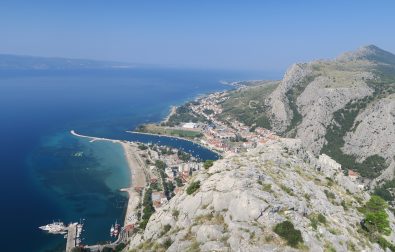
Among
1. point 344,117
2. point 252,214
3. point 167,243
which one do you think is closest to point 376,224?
point 252,214

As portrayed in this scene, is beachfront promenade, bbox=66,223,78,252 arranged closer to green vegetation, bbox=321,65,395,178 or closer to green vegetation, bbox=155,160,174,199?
green vegetation, bbox=155,160,174,199

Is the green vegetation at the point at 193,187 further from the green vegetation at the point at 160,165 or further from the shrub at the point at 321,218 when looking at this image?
the green vegetation at the point at 160,165

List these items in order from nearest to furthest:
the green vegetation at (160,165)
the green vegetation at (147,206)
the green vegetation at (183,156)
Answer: the green vegetation at (147,206)
the green vegetation at (160,165)
the green vegetation at (183,156)

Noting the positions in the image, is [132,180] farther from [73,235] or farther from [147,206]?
[73,235]

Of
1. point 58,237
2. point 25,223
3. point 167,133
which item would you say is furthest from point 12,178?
point 167,133


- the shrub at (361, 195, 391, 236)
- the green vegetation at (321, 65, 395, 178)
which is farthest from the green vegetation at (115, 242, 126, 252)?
the green vegetation at (321, 65, 395, 178)

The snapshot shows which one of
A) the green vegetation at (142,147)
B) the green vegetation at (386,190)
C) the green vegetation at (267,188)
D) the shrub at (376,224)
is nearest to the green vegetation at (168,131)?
the green vegetation at (142,147)
